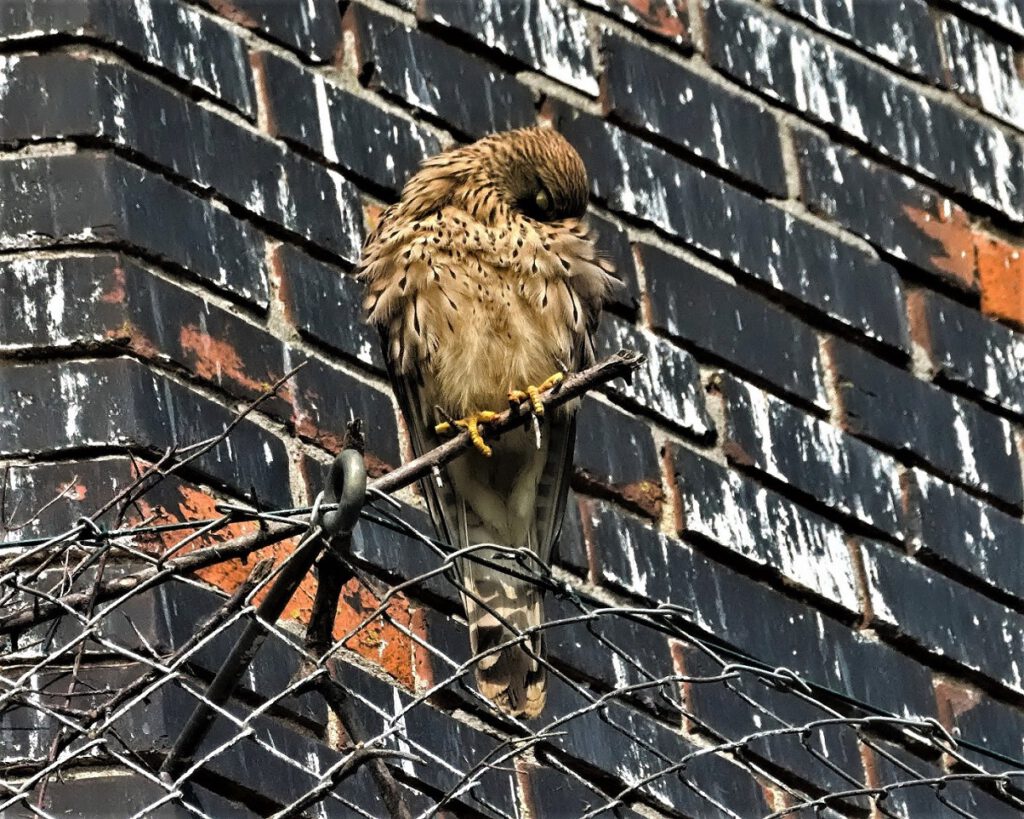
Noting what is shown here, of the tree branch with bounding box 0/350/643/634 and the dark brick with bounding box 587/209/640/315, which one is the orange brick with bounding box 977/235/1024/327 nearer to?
the dark brick with bounding box 587/209/640/315

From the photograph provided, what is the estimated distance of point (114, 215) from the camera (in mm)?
3791

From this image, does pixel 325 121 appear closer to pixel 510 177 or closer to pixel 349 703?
pixel 510 177

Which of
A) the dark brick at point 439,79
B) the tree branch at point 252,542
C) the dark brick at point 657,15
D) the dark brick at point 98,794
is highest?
the dark brick at point 657,15

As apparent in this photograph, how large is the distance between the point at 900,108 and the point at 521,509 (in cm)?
128

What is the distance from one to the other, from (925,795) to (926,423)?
2.58 ft

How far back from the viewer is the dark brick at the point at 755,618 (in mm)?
4160

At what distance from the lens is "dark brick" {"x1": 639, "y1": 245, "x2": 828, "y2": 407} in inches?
177

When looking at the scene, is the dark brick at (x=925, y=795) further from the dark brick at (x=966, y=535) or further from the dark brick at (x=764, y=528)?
the dark brick at (x=966, y=535)

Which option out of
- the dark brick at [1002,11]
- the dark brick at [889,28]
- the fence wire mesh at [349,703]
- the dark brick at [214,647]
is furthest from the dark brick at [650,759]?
the dark brick at [1002,11]

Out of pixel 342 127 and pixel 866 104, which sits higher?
pixel 866 104

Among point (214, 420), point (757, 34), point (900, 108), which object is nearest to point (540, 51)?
point (757, 34)

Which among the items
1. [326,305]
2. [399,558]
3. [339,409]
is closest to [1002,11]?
[326,305]

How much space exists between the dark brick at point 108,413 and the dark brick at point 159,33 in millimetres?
616

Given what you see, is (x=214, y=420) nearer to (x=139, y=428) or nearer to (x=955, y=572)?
(x=139, y=428)
